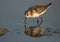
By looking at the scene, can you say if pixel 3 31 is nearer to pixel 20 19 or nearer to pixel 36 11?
pixel 20 19

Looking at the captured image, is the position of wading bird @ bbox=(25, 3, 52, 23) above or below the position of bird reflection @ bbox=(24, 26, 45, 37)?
above

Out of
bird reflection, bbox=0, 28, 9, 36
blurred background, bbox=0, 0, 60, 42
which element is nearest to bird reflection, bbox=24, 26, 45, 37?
blurred background, bbox=0, 0, 60, 42

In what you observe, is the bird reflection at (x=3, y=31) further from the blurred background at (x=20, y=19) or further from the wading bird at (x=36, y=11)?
the wading bird at (x=36, y=11)

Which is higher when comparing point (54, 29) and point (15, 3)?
point (15, 3)

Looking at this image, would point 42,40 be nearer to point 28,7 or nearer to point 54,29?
point 54,29

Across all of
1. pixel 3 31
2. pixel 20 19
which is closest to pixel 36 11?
pixel 20 19

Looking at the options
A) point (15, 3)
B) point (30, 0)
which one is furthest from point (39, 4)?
point (15, 3)

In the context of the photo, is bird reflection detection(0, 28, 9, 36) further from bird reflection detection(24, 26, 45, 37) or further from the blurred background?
bird reflection detection(24, 26, 45, 37)

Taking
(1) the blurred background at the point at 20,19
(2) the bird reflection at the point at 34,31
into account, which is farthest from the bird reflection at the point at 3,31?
(2) the bird reflection at the point at 34,31
